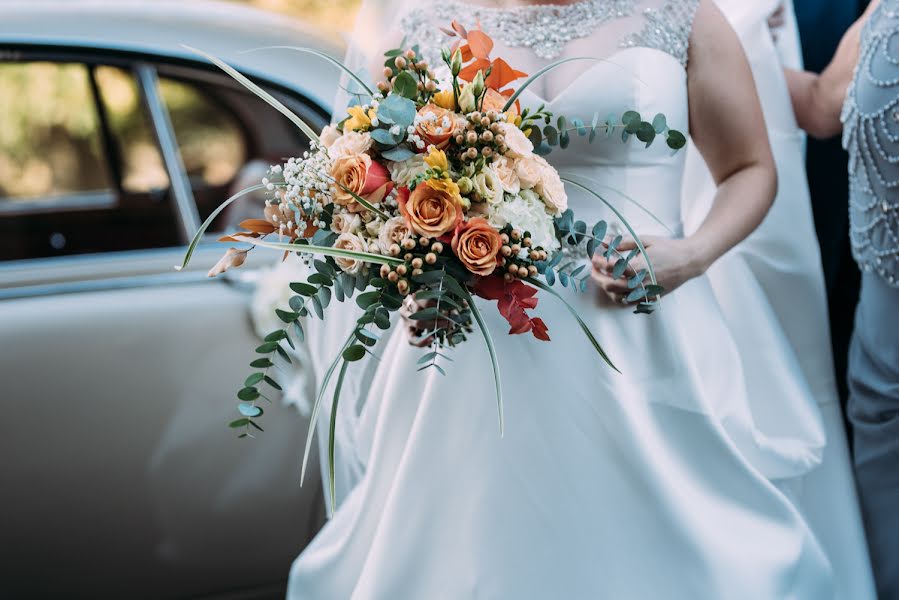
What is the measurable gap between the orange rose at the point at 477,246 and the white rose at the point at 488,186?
0.05 m

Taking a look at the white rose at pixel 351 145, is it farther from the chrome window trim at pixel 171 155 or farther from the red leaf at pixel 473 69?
the chrome window trim at pixel 171 155

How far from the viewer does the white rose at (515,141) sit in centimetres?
155

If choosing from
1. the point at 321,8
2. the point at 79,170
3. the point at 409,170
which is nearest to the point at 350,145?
the point at 409,170

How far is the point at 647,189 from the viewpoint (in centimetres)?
196

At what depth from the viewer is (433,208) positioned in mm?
1463

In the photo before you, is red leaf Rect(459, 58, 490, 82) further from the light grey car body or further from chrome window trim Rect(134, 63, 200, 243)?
chrome window trim Rect(134, 63, 200, 243)

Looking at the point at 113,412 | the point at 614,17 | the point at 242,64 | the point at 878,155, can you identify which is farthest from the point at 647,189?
the point at 113,412

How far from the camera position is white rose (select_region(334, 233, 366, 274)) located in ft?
4.96

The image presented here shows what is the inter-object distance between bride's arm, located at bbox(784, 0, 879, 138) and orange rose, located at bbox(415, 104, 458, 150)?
118cm

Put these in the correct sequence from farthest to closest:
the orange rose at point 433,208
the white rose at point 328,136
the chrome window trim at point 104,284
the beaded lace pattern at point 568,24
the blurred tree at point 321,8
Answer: the blurred tree at point 321,8
the chrome window trim at point 104,284
the beaded lace pattern at point 568,24
the white rose at point 328,136
the orange rose at point 433,208

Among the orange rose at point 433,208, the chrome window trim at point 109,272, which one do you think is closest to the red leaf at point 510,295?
the orange rose at point 433,208

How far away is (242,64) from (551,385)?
55.4 inches

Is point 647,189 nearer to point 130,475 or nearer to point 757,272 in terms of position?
point 757,272

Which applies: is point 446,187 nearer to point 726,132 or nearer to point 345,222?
point 345,222
